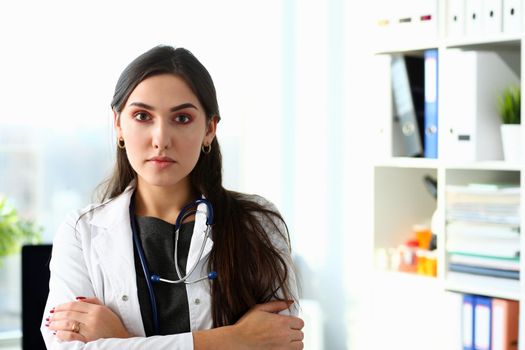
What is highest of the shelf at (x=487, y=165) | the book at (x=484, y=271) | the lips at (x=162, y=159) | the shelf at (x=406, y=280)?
the lips at (x=162, y=159)

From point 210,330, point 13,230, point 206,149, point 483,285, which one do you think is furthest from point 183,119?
point 13,230

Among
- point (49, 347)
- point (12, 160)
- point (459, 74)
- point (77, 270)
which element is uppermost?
point (459, 74)

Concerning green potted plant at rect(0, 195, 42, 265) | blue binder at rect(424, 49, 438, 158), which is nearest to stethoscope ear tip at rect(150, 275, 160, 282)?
blue binder at rect(424, 49, 438, 158)

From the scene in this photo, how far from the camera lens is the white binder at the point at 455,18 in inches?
102

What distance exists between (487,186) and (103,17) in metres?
1.67

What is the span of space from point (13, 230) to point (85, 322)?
1.72 meters

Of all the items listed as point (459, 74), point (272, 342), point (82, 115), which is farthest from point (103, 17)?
point (272, 342)

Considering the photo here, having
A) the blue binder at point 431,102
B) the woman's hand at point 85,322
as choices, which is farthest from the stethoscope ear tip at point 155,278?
the blue binder at point 431,102

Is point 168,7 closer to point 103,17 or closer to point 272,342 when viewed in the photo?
point 103,17

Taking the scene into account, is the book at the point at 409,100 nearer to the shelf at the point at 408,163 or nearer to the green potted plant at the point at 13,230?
the shelf at the point at 408,163

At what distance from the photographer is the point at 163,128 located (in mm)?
1538

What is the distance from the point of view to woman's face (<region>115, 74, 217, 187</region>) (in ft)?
5.08

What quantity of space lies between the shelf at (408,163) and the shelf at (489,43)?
0.38m

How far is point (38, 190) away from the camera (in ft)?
10.7
